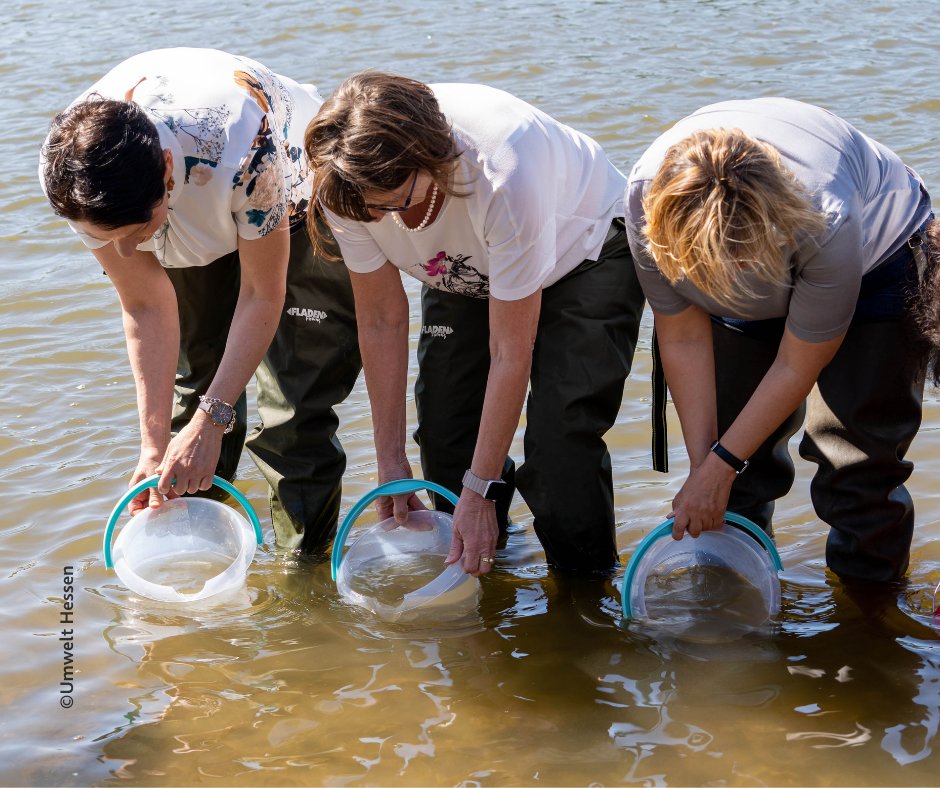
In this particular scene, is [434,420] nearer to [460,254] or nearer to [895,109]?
[460,254]

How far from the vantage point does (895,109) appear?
6926 mm

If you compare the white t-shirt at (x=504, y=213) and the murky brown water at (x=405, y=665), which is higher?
the white t-shirt at (x=504, y=213)

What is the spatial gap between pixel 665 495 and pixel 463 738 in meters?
1.43

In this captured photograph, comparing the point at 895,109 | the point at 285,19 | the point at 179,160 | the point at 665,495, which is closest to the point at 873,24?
the point at 895,109

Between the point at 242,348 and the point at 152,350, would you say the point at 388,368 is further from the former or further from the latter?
the point at 152,350

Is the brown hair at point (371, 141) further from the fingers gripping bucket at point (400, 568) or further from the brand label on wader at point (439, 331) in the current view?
the fingers gripping bucket at point (400, 568)

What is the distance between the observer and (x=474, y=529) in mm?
2748

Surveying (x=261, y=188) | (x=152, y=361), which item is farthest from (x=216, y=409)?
(x=261, y=188)

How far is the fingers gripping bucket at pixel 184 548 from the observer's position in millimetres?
2975

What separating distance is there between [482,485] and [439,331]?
57 cm

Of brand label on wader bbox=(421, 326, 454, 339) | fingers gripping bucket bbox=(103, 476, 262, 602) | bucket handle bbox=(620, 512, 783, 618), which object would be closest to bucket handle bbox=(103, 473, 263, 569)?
fingers gripping bucket bbox=(103, 476, 262, 602)

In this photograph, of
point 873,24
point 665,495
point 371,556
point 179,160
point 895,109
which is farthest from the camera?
point 873,24

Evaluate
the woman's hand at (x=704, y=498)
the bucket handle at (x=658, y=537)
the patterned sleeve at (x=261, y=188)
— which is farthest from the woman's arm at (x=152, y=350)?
the woman's hand at (x=704, y=498)

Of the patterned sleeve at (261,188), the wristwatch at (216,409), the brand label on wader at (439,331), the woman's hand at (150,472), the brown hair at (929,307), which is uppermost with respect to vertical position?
the patterned sleeve at (261,188)
